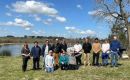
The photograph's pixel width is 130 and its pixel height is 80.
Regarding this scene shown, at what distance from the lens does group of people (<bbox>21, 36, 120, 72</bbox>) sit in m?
22.9

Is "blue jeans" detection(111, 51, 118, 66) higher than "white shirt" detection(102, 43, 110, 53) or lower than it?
lower

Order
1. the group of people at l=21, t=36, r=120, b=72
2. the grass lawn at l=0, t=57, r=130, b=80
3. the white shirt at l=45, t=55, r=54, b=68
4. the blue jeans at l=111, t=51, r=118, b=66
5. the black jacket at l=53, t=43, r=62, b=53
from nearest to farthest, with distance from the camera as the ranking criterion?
the grass lawn at l=0, t=57, r=130, b=80
the white shirt at l=45, t=55, r=54, b=68
the group of people at l=21, t=36, r=120, b=72
the black jacket at l=53, t=43, r=62, b=53
the blue jeans at l=111, t=51, r=118, b=66

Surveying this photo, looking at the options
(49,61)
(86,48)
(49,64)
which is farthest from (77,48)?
(49,64)

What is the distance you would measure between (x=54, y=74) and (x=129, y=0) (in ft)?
51.7

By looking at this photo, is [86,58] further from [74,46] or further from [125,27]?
[125,27]

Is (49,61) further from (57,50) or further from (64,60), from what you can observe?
(57,50)

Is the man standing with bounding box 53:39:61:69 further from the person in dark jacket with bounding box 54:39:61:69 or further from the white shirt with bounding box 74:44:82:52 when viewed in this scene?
the white shirt with bounding box 74:44:82:52

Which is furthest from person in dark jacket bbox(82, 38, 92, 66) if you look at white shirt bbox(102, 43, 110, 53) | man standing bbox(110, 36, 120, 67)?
man standing bbox(110, 36, 120, 67)

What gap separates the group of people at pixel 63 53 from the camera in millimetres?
22922

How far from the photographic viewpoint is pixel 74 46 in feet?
81.1

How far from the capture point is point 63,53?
76.2 feet

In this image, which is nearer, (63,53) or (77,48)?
(63,53)

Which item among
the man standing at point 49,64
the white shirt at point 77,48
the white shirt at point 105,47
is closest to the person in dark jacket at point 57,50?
the man standing at point 49,64

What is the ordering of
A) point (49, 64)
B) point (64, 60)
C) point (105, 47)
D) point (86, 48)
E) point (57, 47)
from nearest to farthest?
point (49, 64), point (64, 60), point (57, 47), point (105, 47), point (86, 48)
